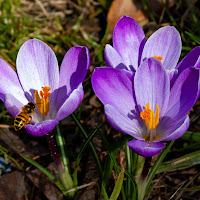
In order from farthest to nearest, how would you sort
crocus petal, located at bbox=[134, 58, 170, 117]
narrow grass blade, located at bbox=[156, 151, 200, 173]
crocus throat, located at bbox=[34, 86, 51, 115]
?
narrow grass blade, located at bbox=[156, 151, 200, 173], crocus throat, located at bbox=[34, 86, 51, 115], crocus petal, located at bbox=[134, 58, 170, 117]

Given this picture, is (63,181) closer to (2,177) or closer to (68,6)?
(2,177)

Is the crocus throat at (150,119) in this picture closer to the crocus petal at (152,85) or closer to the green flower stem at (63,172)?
the crocus petal at (152,85)

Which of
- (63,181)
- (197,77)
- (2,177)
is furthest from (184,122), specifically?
(2,177)

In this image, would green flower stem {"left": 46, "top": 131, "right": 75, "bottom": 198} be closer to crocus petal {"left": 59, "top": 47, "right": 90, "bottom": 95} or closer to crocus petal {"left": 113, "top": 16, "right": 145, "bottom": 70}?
crocus petal {"left": 59, "top": 47, "right": 90, "bottom": 95}

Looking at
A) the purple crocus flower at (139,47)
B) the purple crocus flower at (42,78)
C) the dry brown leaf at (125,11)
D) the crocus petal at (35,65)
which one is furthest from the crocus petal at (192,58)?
the dry brown leaf at (125,11)

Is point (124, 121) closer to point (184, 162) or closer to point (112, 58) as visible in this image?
point (112, 58)

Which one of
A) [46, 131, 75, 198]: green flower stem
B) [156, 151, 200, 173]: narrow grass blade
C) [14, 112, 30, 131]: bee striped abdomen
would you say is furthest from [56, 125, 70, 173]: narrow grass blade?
[156, 151, 200, 173]: narrow grass blade
